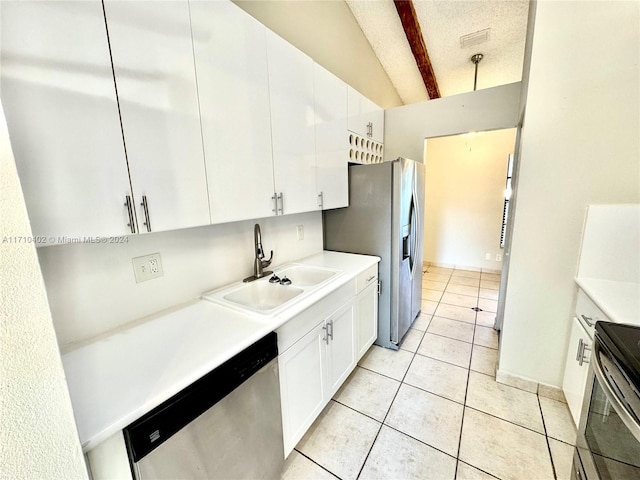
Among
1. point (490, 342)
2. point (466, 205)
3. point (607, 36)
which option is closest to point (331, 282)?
point (490, 342)

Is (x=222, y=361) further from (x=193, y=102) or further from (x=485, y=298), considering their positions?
(x=485, y=298)

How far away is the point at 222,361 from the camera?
95 centimetres

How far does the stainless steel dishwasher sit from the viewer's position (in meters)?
0.78

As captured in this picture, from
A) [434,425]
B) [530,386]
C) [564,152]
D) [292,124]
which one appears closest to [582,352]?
[530,386]

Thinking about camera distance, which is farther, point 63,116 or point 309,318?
point 309,318

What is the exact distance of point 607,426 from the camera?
0.90 metres

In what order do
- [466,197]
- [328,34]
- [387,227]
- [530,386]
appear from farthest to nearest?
1. [466,197]
2. [328,34]
3. [387,227]
4. [530,386]

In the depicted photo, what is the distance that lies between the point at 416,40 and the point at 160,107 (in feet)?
10.0

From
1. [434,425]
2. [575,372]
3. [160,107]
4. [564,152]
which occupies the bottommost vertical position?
[434,425]

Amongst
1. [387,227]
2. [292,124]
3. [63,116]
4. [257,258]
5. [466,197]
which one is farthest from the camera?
[466,197]

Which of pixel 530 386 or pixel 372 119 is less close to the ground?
pixel 372 119

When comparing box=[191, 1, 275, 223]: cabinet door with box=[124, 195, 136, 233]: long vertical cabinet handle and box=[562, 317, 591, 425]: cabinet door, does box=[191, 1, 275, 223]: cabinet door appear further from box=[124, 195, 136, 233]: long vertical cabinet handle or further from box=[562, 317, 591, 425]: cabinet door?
box=[562, 317, 591, 425]: cabinet door

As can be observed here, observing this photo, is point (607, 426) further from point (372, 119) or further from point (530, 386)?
point (372, 119)

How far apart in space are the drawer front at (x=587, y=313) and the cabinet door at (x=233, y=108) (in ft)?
5.91
